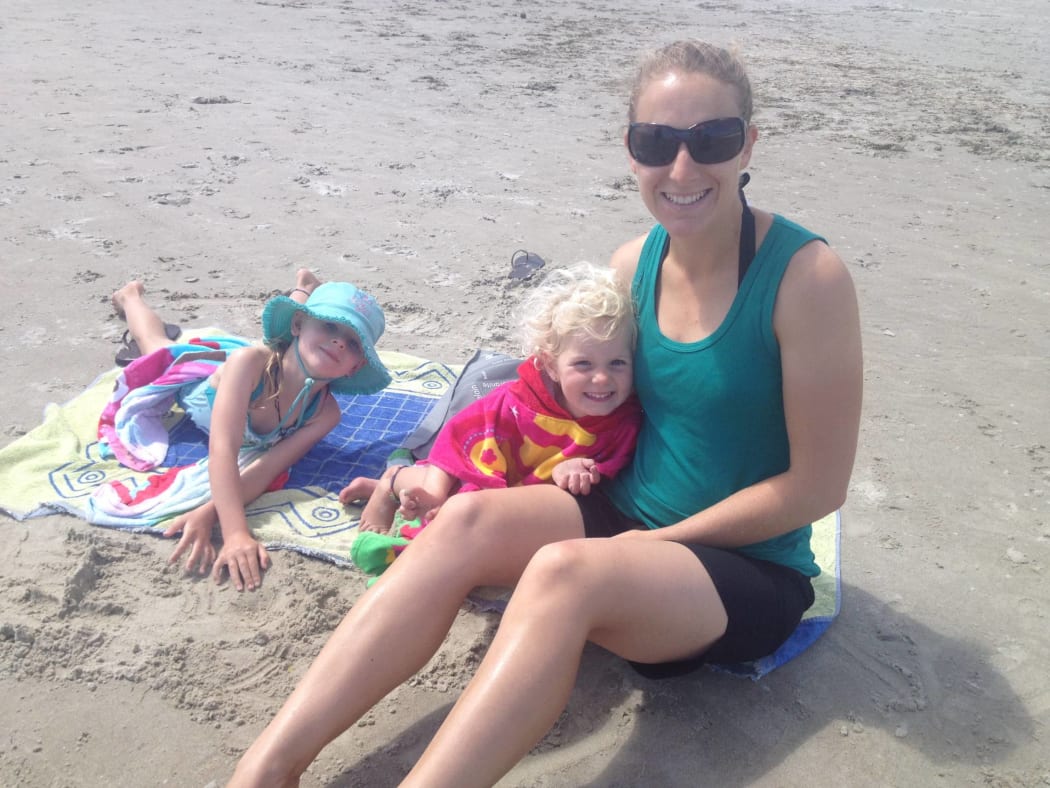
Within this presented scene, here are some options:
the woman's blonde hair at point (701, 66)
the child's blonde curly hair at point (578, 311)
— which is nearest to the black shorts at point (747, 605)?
the child's blonde curly hair at point (578, 311)

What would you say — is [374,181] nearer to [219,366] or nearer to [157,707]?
[219,366]

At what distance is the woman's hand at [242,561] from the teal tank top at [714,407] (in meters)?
1.19

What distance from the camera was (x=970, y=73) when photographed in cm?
→ 1146

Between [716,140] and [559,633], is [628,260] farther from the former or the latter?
[559,633]

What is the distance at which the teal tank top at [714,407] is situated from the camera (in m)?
2.32

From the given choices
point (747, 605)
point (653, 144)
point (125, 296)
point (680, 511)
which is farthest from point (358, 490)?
point (125, 296)

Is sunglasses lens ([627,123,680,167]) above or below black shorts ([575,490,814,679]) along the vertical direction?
above

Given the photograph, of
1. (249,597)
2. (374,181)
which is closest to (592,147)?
(374,181)

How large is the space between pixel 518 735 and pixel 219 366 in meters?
2.42

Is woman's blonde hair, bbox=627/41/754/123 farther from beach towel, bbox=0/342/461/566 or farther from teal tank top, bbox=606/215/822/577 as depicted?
beach towel, bbox=0/342/461/566

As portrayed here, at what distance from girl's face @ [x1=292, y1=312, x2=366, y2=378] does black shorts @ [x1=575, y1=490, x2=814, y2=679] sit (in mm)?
1385

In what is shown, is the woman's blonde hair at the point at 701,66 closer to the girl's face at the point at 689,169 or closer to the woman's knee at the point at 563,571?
the girl's face at the point at 689,169

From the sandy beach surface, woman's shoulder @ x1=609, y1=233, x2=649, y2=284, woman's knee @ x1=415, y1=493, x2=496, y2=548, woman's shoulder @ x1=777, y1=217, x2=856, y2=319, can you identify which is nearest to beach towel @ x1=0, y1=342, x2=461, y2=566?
the sandy beach surface

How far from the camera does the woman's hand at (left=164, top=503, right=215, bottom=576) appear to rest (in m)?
3.16
